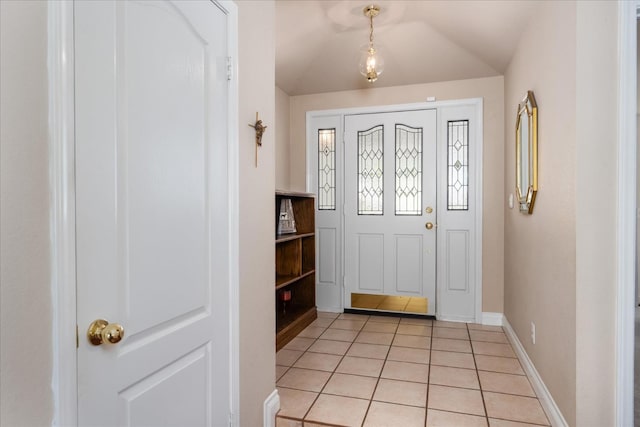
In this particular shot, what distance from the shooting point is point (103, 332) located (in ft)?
3.22

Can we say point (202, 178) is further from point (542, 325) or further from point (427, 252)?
point (427, 252)

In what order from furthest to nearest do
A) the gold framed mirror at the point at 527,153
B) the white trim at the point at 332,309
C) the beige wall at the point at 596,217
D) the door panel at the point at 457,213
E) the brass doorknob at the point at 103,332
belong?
the white trim at the point at 332,309
the door panel at the point at 457,213
the gold framed mirror at the point at 527,153
the beige wall at the point at 596,217
the brass doorknob at the point at 103,332

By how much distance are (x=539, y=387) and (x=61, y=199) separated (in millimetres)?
2644

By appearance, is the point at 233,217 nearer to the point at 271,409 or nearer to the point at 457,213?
the point at 271,409

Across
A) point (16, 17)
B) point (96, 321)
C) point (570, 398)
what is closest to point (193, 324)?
point (96, 321)

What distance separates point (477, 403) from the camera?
7.44 ft

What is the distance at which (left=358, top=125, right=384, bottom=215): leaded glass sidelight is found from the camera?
4.16 metres

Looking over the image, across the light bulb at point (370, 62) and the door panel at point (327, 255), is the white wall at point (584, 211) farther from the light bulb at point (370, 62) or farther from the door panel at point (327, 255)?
the door panel at point (327, 255)

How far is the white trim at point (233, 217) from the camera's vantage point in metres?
1.63

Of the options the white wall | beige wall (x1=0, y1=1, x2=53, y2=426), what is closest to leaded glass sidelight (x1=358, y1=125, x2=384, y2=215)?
the white wall

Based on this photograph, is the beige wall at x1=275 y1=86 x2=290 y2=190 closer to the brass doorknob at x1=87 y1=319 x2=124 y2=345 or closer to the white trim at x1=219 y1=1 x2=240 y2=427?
the white trim at x1=219 y1=1 x2=240 y2=427

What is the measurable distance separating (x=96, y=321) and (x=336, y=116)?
3659 mm

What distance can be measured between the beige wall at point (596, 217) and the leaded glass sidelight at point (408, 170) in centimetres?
228

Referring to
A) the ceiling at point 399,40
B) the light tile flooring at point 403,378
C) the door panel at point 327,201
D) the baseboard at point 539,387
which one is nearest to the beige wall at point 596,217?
the baseboard at point 539,387
